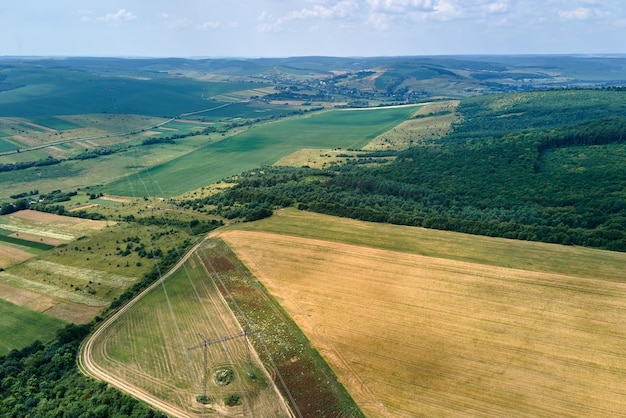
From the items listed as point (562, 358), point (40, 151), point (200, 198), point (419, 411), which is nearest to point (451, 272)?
point (562, 358)

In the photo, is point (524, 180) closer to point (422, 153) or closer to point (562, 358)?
point (422, 153)

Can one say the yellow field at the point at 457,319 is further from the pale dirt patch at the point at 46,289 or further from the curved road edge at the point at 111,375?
the pale dirt patch at the point at 46,289

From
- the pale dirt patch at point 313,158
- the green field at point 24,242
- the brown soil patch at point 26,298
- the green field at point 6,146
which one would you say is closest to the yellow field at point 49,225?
the green field at point 24,242

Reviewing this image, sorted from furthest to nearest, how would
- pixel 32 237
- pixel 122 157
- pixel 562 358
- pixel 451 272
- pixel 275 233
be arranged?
pixel 122 157, pixel 32 237, pixel 275 233, pixel 451 272, pixel 562 358

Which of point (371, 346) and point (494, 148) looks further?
point (494, 148)

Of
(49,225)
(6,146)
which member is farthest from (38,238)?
(6,146)

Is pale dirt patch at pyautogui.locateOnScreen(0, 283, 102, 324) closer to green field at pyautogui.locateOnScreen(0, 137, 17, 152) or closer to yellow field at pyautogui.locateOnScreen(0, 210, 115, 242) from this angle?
yellow field at pyautogui.locateOnScreen(0, 210, 115, 242)

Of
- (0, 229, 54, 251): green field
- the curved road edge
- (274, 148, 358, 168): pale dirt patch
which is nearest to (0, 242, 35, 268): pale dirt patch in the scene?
(0, 229, 54, 251): green field
